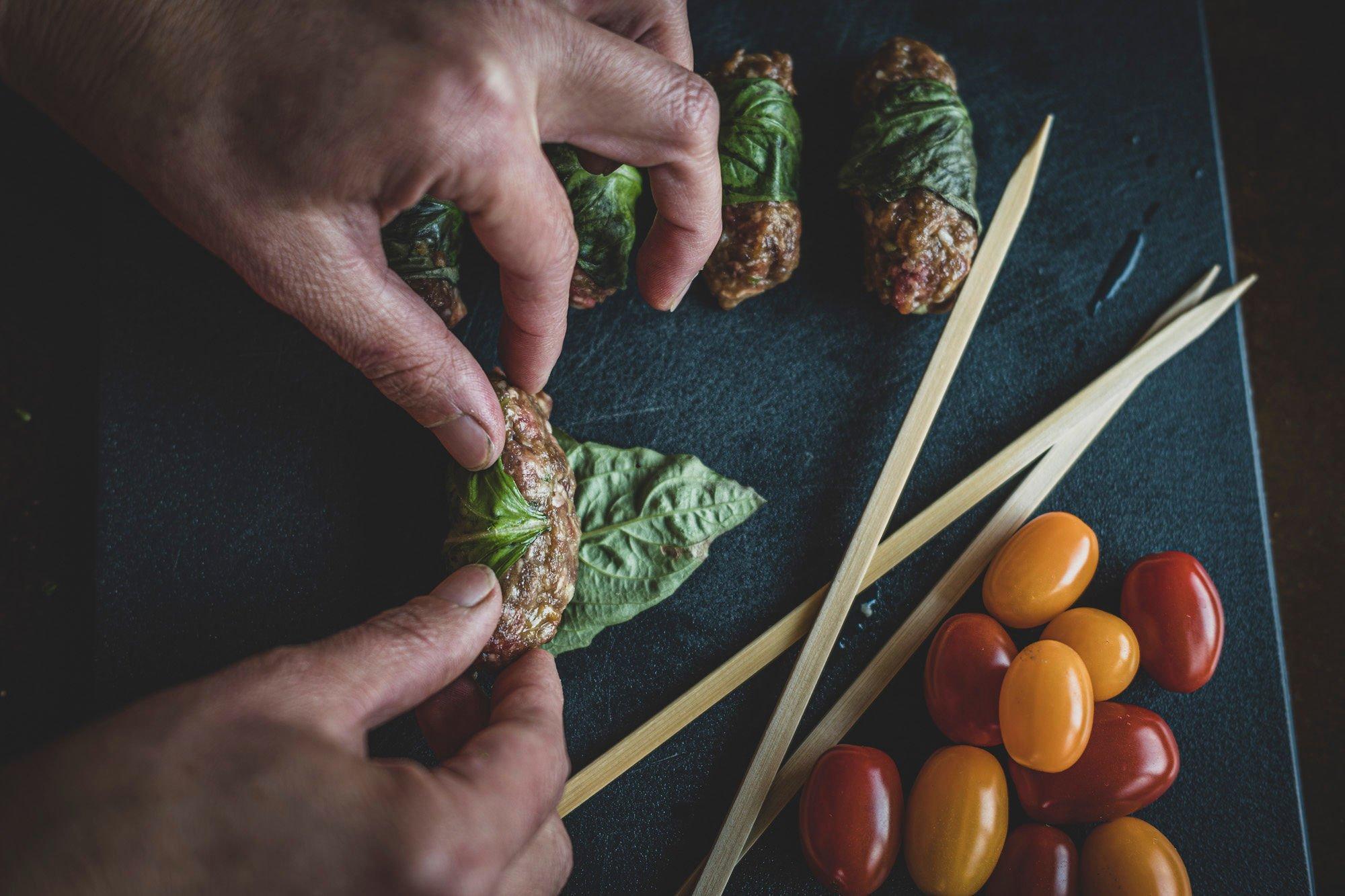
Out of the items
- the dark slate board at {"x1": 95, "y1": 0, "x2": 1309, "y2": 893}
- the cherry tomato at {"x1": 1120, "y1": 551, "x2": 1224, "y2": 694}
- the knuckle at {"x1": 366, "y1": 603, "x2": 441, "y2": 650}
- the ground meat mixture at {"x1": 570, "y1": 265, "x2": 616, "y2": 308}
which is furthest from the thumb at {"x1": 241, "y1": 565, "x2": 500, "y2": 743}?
the cherry tomato at {"x1": 1120, "y1": 551, "x2": 1224, "y2": 694}

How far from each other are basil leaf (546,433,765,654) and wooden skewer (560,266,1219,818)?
0.29 metres

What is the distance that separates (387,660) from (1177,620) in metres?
2.14

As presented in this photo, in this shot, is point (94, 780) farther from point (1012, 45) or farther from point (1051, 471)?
point (1012, 45)

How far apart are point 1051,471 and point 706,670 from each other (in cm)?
124

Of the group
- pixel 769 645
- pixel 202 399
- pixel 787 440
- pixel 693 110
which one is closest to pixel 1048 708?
pixel 769 645

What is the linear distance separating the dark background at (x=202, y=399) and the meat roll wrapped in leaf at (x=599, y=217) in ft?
1.50

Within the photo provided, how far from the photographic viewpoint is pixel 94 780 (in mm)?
1383

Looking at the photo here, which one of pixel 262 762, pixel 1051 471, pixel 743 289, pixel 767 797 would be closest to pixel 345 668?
pixel 262 762

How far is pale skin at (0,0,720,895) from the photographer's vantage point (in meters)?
1.37

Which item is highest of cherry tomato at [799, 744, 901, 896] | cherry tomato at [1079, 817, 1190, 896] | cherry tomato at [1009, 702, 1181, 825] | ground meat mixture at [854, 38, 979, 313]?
ground meat mixture at [854, 38, 979, 313]

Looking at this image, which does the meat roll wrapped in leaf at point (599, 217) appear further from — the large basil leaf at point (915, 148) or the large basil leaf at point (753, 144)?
the large basil leaf at point (915, 148)

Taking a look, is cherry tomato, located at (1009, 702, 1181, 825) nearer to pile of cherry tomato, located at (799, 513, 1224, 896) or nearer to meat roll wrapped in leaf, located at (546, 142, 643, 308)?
pile of cherry tomato, located at (799, 513, 1224, 896)

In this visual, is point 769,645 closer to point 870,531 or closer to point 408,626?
point 870,531

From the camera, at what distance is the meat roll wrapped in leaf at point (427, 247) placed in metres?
2.38
